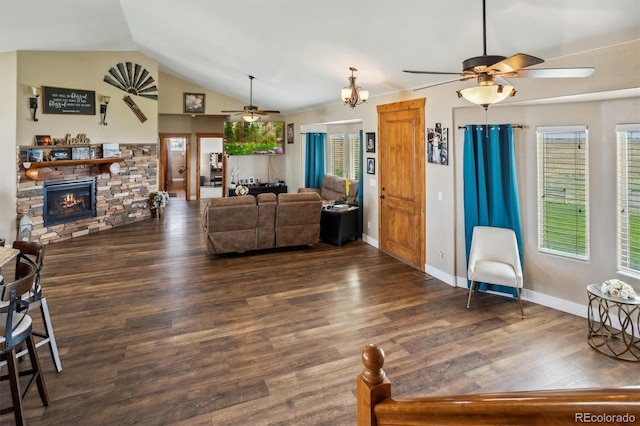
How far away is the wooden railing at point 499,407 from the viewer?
0.67 m

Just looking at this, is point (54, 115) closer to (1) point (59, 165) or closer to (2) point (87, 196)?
(1) point (59, 165)

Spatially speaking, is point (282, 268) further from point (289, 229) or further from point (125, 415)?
point (125, 415)

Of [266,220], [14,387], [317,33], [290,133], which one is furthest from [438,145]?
[290,133]

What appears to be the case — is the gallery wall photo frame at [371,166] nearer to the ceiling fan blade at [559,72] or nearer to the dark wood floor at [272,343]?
the dark wood floor at [272,343]

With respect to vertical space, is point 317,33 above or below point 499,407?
above

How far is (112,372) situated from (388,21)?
3953 mm

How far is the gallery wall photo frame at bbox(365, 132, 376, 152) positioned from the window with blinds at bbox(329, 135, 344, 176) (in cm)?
231

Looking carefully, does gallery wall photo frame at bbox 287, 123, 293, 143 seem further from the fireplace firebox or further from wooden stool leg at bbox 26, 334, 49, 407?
wooden stool leg at bbox 26, 334, 49, 407

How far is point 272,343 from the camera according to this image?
3.45 m

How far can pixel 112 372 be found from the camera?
2967 mm

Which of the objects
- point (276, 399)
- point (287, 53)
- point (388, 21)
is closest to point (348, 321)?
point (276, 399)

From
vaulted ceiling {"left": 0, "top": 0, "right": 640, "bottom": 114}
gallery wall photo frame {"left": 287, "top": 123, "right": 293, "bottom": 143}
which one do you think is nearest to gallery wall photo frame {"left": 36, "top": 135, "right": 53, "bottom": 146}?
vaulted ceiling {"left": 0, "top": 0, "right": 640, "bottom": 114}

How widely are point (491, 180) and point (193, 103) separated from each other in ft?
28.5

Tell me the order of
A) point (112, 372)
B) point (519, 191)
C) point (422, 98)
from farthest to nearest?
point (422, 98), point (519, 191), point (112, 372)
